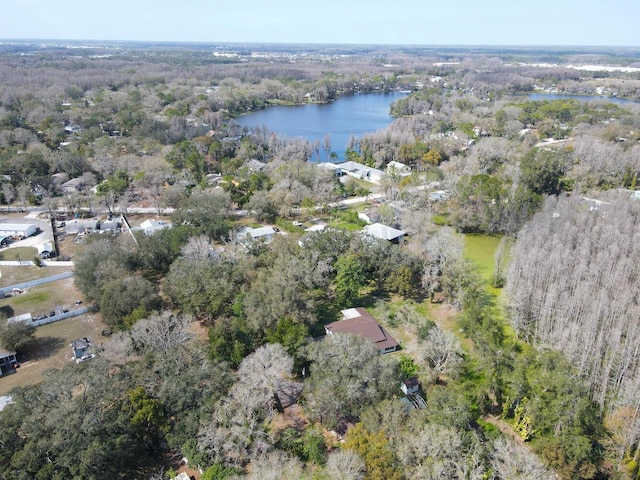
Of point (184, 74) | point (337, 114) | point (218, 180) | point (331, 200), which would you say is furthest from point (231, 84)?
point (331, 200)

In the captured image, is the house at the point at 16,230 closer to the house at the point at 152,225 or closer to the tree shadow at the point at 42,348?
the house at the point at 152,225

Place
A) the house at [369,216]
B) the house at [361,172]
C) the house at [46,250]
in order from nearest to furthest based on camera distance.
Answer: the house at [46,250], the house at [369,216], the house at [361,172]

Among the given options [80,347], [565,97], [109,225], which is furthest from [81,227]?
[565,97]

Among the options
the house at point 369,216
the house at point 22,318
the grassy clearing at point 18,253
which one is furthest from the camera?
the house at point 369,216

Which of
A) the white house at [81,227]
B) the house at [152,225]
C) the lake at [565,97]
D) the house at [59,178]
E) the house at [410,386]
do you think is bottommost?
the house at [410,386]

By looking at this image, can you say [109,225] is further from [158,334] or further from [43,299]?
[158,334]

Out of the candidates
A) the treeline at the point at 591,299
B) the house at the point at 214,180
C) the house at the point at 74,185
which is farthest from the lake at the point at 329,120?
the treeline at the point at 591,299

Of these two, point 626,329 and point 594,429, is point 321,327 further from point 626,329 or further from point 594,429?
point 626,329
